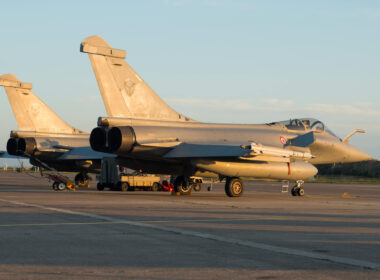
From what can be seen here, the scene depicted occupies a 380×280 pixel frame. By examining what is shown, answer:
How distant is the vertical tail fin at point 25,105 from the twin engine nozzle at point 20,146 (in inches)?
42.6

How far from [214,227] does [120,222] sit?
1.99m

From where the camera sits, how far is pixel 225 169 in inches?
846

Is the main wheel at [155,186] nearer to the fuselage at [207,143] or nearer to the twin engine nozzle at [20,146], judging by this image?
the twin engine nozzle at [20,146]

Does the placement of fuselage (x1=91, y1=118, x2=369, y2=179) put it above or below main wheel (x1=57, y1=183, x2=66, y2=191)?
above

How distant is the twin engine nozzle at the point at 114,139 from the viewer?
19.9 m

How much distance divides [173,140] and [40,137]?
41.0ft

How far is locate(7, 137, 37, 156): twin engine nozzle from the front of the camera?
2969 centimetres

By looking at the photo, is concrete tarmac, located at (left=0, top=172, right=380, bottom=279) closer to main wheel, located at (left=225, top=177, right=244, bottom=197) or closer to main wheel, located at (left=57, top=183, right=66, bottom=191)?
main wheel, located at (left=225, top=177, right=244, bottom=197)

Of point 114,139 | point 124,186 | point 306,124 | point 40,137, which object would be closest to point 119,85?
point 114,139

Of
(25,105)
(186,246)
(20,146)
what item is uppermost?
(25,105)

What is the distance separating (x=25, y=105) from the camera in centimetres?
3111

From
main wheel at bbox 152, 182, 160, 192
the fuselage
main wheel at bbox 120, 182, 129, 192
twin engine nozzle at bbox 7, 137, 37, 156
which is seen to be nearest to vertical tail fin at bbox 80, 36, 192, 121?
the fuselage

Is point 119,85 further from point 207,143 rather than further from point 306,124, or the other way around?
point 306,124

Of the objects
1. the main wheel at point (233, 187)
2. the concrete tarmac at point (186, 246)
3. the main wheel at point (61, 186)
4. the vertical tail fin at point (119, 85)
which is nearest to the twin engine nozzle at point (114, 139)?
the vertical tail fin at point (119, 85)
